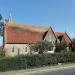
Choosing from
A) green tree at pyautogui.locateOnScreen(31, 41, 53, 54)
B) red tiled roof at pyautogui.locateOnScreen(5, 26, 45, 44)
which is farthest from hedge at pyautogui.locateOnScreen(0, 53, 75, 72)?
red tiled roof at pyautogui.locateOnScreen(5, 26, 45, 44)

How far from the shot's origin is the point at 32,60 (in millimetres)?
33875

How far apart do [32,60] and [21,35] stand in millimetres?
28818

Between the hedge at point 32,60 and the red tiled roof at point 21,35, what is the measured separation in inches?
793

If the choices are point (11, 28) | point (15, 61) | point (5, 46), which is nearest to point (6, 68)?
point (15, 61)

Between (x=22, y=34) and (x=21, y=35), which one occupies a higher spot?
(x=22, y=34)

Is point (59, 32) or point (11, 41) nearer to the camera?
point (11, 41)

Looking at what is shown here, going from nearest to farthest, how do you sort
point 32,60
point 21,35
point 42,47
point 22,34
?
point 32,60
point 42,47
point 21,35
point 22,34

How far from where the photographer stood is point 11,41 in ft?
194

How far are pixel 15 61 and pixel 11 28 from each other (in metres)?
31.1

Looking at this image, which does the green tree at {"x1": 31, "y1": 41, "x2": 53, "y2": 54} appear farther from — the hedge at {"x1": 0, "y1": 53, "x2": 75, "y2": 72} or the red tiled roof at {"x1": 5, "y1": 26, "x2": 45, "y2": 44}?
the hedge at {"x1": 0, "y1": 53, "x2": 75, "y2": 72}

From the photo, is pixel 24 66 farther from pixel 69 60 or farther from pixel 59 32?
pixel 59 32

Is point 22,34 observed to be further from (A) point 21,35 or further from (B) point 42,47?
(B) point 42,47

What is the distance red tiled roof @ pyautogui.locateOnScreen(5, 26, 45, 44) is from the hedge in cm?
2015

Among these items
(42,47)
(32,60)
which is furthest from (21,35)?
(32,60)
